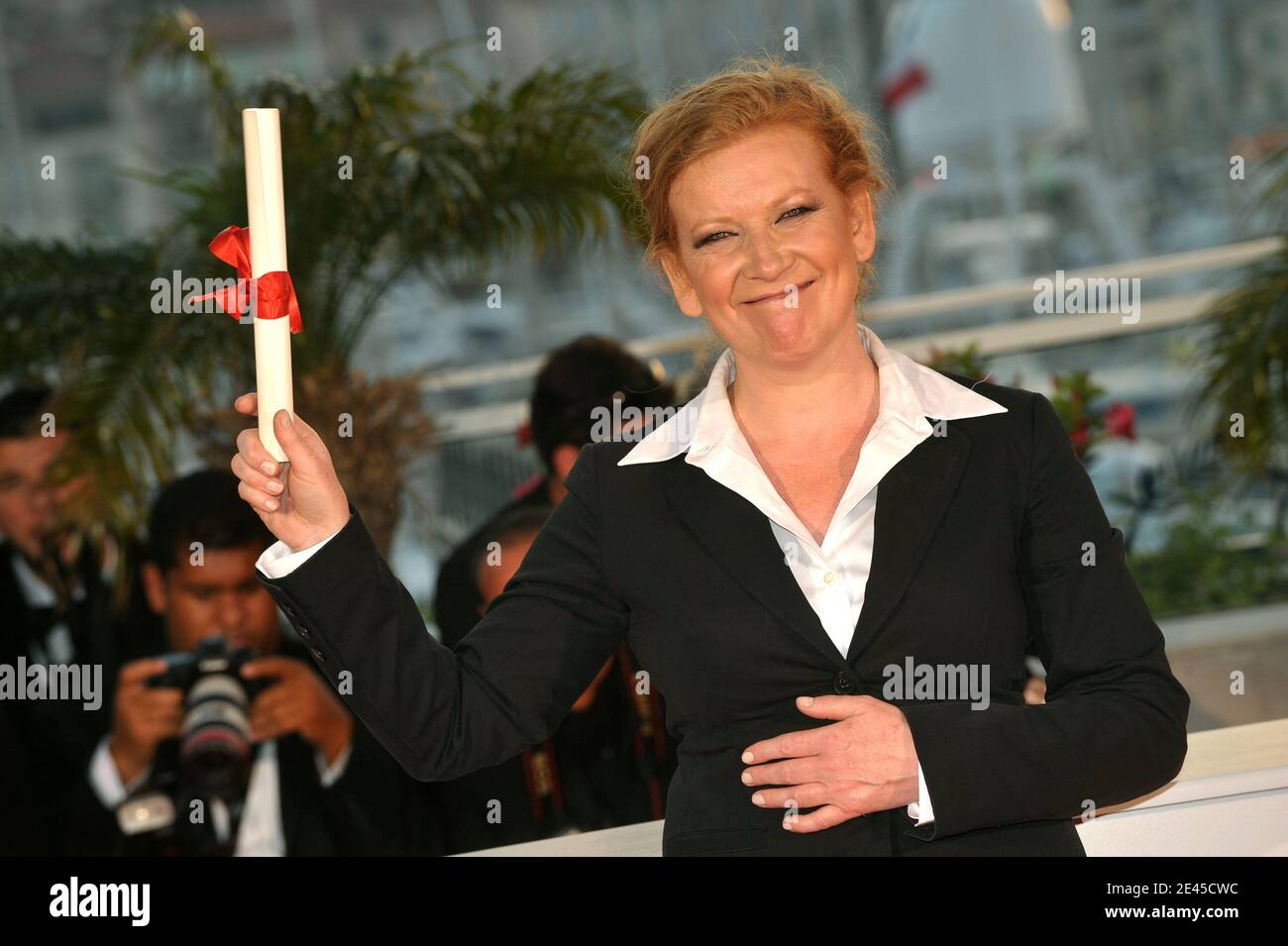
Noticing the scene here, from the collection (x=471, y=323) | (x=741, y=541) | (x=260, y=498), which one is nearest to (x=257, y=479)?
(x=260, y=498)

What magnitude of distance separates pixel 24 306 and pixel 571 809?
7.74ft

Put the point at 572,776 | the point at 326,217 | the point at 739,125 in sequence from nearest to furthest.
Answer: the point at 739,125 < the point at 572,776 < the point at 326,217

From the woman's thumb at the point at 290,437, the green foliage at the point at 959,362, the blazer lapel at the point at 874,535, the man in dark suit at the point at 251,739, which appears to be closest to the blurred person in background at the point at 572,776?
the man in dark suit at the point at 251,739

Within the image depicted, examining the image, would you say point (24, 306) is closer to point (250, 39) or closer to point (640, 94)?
point (640, 94)

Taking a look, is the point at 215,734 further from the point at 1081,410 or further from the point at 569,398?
the point at 1081,410

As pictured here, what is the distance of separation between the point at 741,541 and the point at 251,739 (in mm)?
1727

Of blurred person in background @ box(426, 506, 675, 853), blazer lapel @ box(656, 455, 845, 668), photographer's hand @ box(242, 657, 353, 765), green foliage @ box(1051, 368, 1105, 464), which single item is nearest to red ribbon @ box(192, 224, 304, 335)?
blazer lapel @ box(656, 455, 845, 668)

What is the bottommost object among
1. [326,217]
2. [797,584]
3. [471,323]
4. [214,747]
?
[214,747]

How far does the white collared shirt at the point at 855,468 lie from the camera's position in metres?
1.46

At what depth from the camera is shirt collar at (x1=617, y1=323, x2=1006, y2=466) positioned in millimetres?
1535

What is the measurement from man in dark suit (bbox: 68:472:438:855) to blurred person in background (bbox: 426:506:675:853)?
0.12 meters

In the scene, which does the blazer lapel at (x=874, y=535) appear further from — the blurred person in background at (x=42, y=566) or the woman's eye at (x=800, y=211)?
the blurred person in background at (x=42, y=566)

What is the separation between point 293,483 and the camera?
4.34ft
